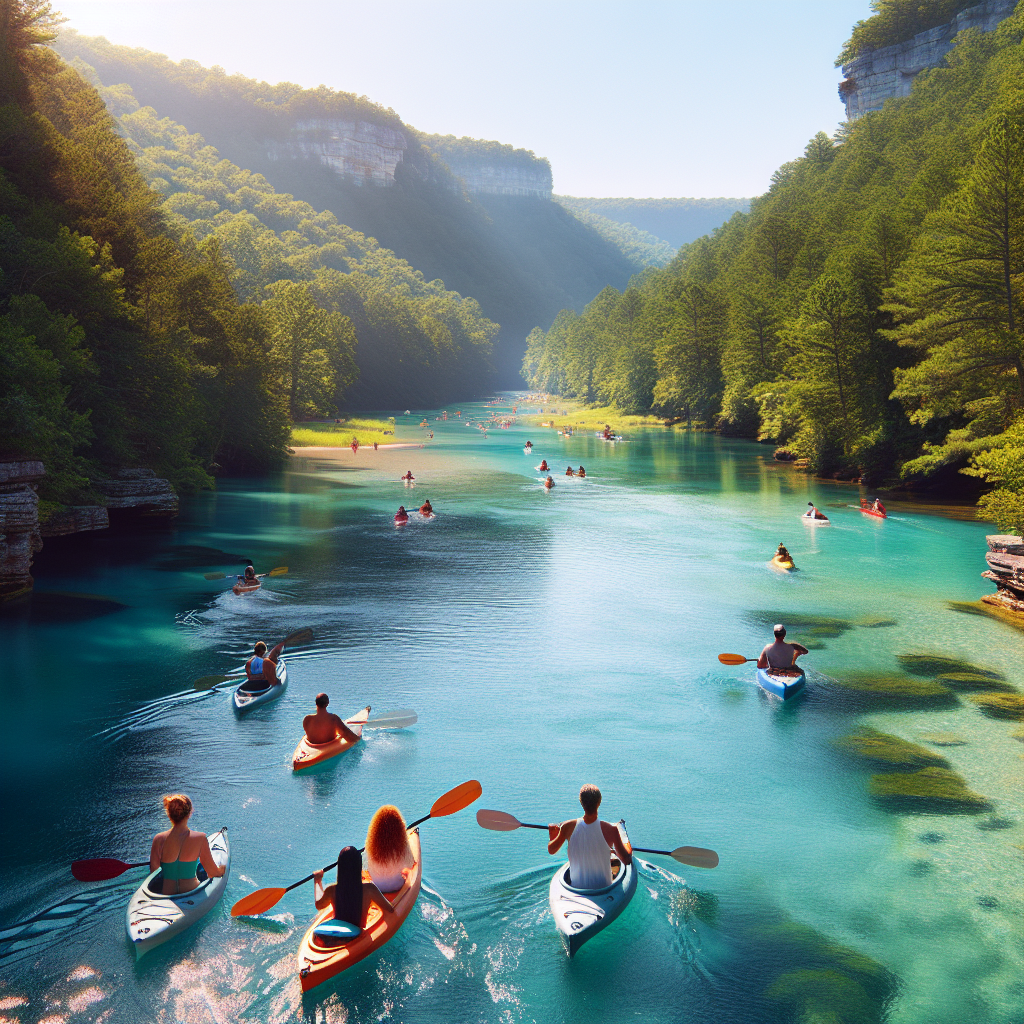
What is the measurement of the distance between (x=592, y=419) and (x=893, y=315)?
2705 inches

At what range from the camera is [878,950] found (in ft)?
35.2

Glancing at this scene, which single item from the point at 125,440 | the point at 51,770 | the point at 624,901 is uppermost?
the point at 125,440

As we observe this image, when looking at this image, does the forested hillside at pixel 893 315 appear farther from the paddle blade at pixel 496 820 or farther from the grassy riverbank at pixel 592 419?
the paddle blade at pixel 496 820

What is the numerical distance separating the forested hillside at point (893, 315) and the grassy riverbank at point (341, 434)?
Result: 118 ft

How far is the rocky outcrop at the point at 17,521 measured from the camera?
26.0m

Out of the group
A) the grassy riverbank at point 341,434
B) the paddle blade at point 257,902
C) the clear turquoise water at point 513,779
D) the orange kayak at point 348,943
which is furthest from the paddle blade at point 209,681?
the grassy riverbank at point 341,434

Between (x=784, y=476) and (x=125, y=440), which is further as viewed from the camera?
(x=784, y=476)

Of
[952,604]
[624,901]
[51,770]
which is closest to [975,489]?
[952,604]

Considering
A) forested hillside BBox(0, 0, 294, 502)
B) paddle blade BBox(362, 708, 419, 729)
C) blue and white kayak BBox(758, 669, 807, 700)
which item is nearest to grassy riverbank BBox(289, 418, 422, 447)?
forested hillside BBox(0, 0, 294, 502)

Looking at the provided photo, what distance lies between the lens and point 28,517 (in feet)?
86.1

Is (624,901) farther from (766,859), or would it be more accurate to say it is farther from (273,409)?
(273,409)

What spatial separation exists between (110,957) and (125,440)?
3419 centimetres

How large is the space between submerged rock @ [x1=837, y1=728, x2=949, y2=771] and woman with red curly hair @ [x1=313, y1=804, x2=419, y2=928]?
10039 mm

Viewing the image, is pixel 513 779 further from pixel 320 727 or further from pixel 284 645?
pixel 284 645
